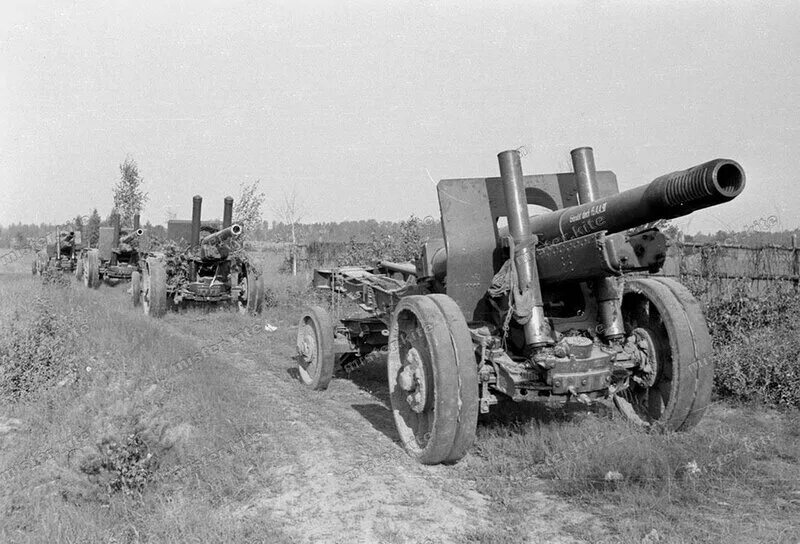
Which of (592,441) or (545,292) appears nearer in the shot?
(592,441)

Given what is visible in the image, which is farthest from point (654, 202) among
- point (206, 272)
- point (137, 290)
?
point (137, 290)

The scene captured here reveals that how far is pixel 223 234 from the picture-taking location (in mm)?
13039

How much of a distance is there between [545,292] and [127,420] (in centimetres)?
330

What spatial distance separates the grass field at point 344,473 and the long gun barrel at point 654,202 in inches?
58.3

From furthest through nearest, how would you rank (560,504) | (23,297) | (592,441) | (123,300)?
(123,300) → (23,297) → (592,441) → (560,504)

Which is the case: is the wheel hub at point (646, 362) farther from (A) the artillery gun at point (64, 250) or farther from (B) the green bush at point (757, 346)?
(A) the artillery gun at point (64, 250)

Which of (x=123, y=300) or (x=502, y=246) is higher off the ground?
(x=123, y=300)

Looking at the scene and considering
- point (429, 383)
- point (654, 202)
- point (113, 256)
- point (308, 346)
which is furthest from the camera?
point (113, 256)

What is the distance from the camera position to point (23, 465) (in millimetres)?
4551

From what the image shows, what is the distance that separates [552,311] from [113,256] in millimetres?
17499

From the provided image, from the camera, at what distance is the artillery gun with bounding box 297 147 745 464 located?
401 cm

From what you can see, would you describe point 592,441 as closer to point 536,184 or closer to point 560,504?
point 560,504

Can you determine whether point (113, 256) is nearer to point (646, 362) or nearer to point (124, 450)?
point (124, 450)

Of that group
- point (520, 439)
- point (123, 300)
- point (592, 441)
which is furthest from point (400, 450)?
point (123, 300)
